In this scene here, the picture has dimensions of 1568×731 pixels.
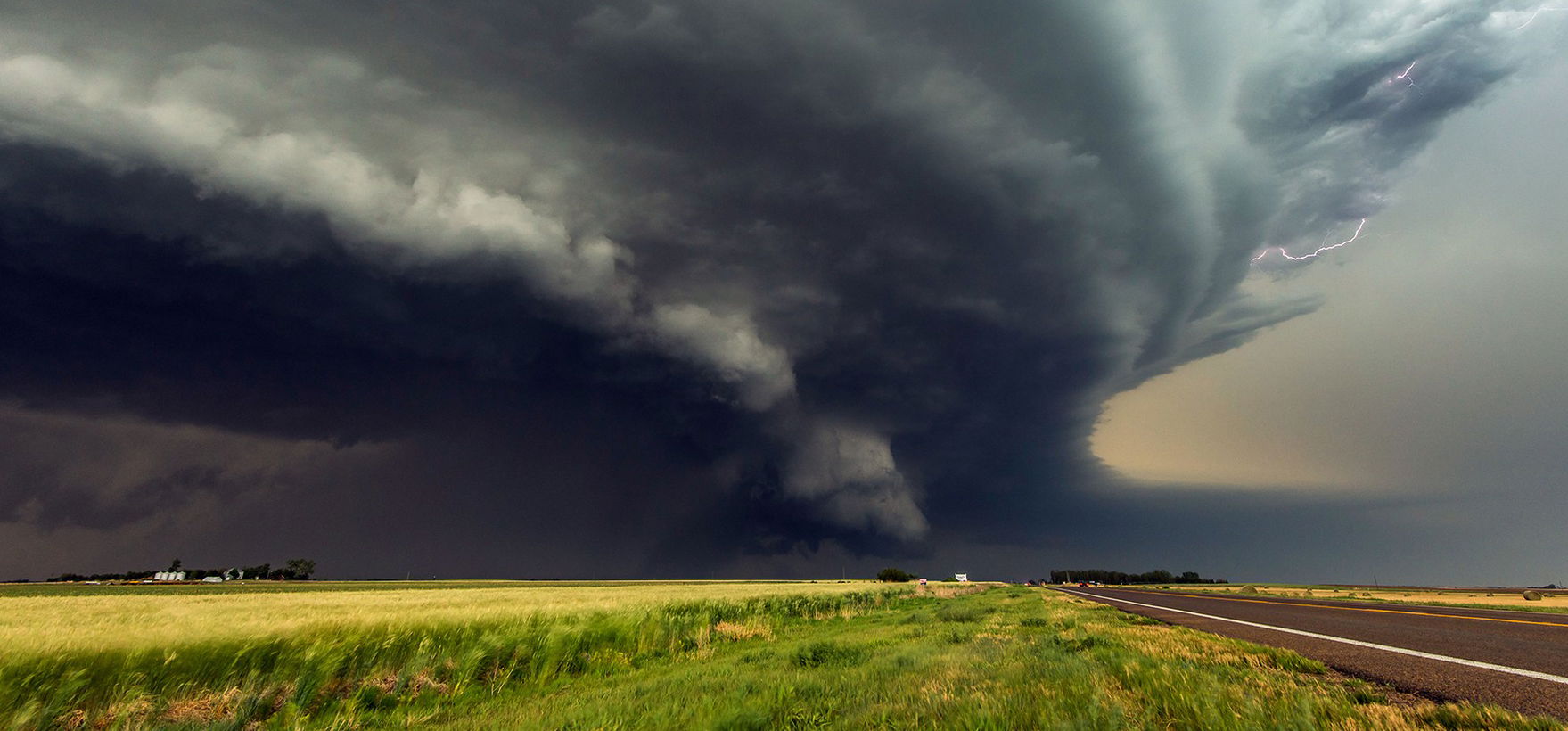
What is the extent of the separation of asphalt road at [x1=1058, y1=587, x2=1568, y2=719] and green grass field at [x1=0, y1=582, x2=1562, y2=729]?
1020 millimetres

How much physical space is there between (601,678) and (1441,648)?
17052 millimetres

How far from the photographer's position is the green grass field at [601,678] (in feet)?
21.9

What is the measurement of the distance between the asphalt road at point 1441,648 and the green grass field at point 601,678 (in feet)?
3.35

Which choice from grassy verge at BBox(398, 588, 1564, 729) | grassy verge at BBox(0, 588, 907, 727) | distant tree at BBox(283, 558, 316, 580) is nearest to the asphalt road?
grassy verge at BBox(398, 588, 1564, 729)

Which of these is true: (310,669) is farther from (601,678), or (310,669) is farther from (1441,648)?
(1441,648)

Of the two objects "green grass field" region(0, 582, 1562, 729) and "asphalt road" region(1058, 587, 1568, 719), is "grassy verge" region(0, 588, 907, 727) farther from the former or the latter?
"asphalt road" region(1058, 587, 1568, 719)

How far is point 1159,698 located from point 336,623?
15.0 meters

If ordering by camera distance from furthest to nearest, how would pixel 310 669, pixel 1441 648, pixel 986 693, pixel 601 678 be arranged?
pixel 601 678
pixel 1441 648
pixel 310 669
pixel 986 693

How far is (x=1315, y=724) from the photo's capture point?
5.67 metres

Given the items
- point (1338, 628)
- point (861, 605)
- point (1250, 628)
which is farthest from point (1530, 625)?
point (861, 605)

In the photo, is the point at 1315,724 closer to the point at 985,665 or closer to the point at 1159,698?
the point at 1159,698

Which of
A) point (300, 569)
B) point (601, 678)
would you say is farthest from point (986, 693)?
point (300, 569)

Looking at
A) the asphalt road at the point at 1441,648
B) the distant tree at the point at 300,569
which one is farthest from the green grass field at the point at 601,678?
the distant tree at the point at 300,569

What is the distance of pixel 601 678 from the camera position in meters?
12.9
